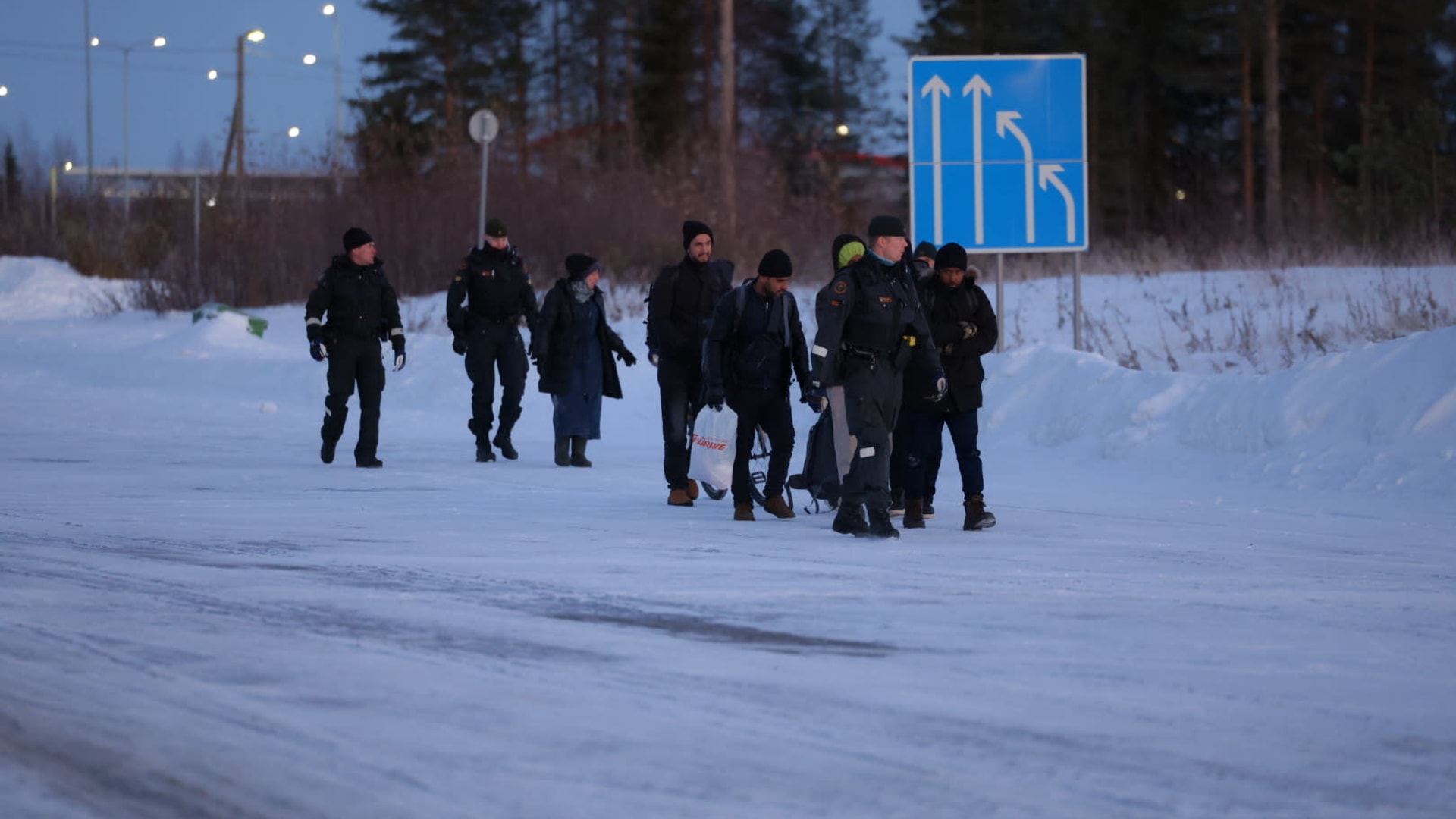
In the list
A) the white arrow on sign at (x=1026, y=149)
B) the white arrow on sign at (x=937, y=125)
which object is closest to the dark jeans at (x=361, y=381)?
the white arrow on sign at (x=937, y=125)

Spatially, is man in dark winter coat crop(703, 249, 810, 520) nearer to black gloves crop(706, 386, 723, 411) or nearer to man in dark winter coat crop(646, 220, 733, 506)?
black gloves crop(706, 386, 723, 411)

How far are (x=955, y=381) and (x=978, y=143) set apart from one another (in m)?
7.37

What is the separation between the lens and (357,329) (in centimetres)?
1473

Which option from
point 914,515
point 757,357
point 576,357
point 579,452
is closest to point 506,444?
point 579,452

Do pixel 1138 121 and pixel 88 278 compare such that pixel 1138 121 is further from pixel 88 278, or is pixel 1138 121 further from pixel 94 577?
pixel 94 577

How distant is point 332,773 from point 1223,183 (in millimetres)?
54590

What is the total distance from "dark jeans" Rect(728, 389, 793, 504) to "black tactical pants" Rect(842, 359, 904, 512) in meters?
0.85

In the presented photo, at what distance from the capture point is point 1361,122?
49.8m

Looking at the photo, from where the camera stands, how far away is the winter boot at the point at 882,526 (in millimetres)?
10234

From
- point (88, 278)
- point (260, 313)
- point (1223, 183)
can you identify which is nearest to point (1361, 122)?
point (1223, 183)

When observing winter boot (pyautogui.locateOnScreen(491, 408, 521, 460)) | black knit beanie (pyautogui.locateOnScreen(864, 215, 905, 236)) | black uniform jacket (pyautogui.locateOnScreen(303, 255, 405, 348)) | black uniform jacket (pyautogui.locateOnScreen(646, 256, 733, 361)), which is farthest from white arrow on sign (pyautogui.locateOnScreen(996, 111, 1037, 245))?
black knit beanie (pyautogui.locateOnScreen(864, 215, 905, 236))

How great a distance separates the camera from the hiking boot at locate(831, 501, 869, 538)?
10.4m

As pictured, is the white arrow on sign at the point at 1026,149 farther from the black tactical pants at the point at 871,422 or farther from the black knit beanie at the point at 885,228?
the black tactical pants at the point at 871,422

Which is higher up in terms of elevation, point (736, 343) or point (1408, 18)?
point (1408, 18)
